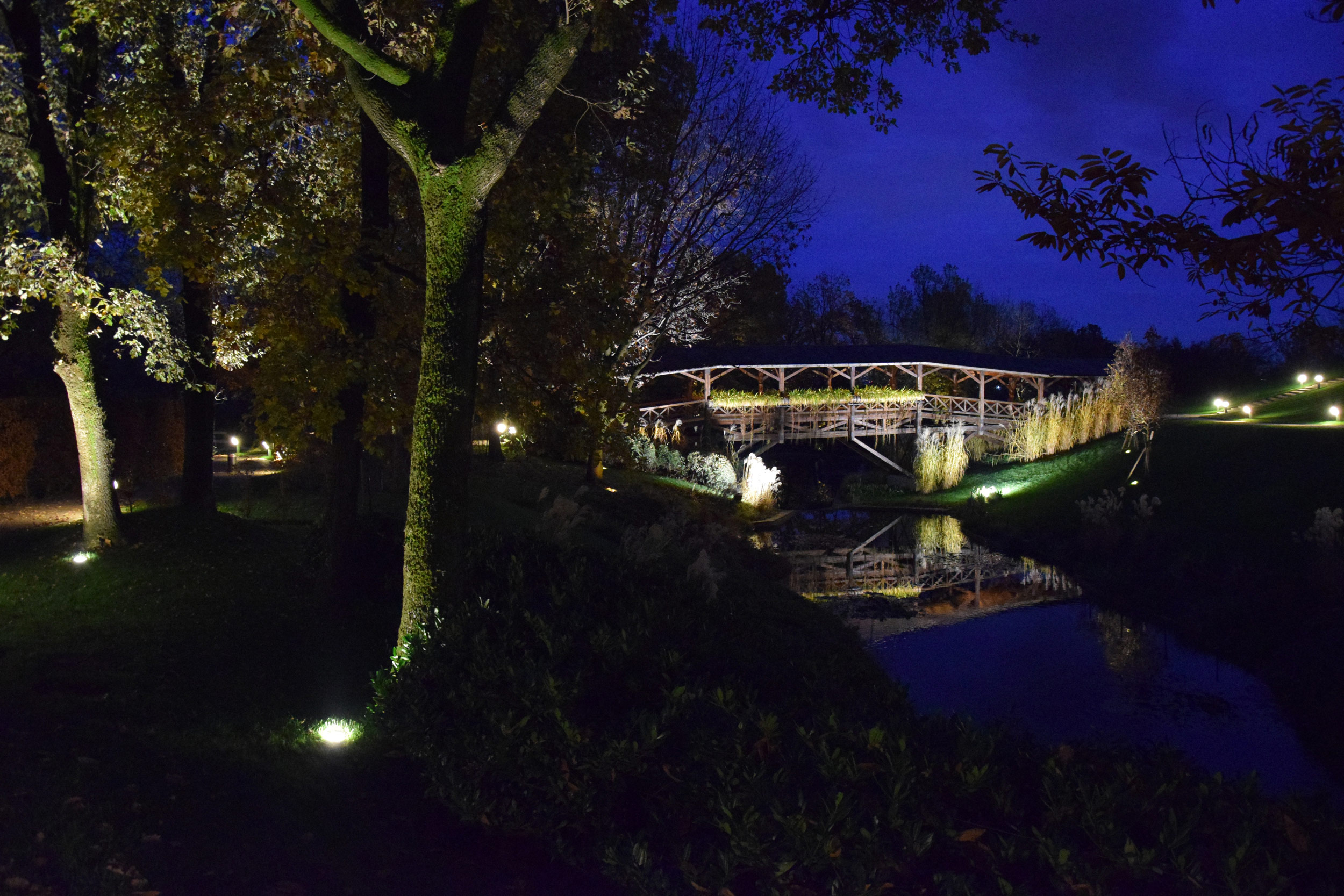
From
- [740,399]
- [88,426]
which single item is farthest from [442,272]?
[740,399]

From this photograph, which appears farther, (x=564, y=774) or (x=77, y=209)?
(x=77, y=209)

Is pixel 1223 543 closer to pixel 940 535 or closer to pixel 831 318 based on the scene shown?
pixel 940 535

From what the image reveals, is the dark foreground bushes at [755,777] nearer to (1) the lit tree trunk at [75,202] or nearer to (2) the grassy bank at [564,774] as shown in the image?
(2) the grassy bank at [564,774]

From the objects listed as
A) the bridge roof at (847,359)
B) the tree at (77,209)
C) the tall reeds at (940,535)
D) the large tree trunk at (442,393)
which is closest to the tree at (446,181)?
the large tree trunk at (442,393)

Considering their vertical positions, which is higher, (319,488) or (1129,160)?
(1129,160)

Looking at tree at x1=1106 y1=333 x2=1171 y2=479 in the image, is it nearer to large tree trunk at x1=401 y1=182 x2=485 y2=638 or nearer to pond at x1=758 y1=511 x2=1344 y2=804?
pond at x1=758 y1=511 x2=1344 y2=804

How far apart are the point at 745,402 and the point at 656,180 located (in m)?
12.8

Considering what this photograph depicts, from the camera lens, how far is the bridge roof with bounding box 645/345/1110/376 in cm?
3077

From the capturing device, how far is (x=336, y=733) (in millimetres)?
5738

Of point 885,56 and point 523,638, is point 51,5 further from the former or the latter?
point 523,638

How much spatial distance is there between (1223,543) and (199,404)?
15764mm

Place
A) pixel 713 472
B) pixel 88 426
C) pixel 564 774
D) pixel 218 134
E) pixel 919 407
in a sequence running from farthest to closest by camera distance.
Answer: pixel 919 407 → pixel 713 472 → pixel 88 426 → pixel 218 134 → pixel 564 774

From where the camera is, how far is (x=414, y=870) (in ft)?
14.2

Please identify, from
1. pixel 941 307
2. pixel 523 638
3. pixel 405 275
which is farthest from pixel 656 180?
pixel 941 307
